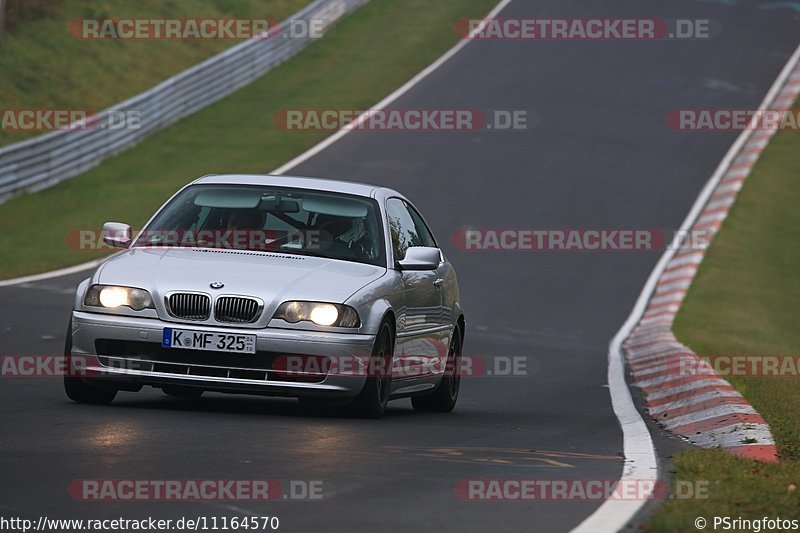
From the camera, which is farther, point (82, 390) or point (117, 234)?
point (117, 234)

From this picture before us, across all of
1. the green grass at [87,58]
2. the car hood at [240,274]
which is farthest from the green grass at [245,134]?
the car hood at [240,274]

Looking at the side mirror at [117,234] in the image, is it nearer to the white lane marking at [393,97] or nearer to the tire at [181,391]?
the tire at [181,391]

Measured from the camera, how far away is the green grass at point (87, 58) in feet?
98.0

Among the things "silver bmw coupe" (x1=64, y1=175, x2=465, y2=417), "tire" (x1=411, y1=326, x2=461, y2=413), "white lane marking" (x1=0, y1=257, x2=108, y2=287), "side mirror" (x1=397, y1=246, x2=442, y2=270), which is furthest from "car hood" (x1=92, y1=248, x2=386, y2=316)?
"white lane marking" (x1=0, y1=257, x2=108, y2=287)

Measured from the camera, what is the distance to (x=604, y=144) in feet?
98.3

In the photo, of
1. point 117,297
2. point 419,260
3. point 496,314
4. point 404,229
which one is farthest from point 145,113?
point 117,297

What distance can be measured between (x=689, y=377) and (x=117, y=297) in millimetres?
5879

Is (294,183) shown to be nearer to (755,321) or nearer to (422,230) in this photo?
(422,230)

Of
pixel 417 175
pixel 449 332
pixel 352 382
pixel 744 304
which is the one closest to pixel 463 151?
pixel 417 175

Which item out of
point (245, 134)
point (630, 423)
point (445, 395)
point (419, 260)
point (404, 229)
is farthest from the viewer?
point (245, 134)

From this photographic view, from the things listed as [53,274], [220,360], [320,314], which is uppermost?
[320,314]

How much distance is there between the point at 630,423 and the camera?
10.3 m

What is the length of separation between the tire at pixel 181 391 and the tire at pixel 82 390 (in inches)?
13.6

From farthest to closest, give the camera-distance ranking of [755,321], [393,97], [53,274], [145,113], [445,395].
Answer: [393,97] → [145,113] → [755,321] → [53,274] → [445,395]
